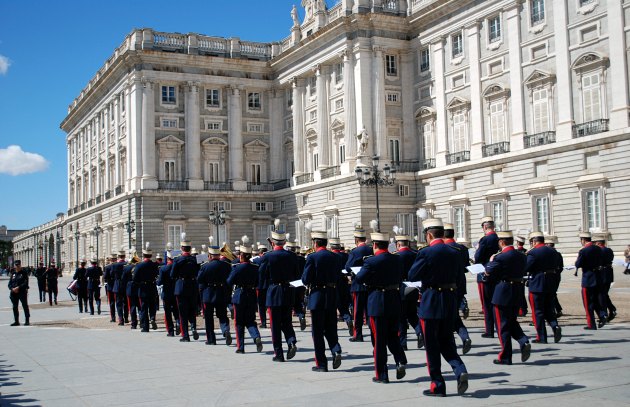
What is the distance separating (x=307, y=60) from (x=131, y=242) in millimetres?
18449

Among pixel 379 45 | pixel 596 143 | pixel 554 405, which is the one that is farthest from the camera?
pixel 379 45

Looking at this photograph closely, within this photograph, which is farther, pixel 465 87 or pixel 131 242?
pixel 131 242

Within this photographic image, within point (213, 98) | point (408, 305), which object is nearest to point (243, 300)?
point (408, 305)

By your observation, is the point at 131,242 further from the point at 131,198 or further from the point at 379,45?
the point at 379,45

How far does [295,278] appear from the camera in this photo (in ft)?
40.4

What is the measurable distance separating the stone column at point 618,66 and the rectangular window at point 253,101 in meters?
30.4

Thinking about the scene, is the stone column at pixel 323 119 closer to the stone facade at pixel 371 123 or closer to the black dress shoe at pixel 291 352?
the stone facade at pixel 371 123

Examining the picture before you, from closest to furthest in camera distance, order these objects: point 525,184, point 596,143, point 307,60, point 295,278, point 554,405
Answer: point 554,405, point 295,278, point 596,143, point 525,184, point 307,60

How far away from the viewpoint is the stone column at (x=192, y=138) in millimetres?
54312

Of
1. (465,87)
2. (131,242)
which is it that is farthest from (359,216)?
(131,242)

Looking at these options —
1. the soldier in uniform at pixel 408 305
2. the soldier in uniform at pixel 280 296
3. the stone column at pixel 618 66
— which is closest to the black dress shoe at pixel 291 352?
the soldier in uniform at pixel 280 296

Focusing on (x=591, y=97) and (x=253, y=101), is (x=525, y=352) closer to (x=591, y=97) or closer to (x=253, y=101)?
(x=591, y=97)

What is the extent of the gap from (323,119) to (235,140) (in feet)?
30.3

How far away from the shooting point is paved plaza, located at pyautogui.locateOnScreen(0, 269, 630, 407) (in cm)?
873
